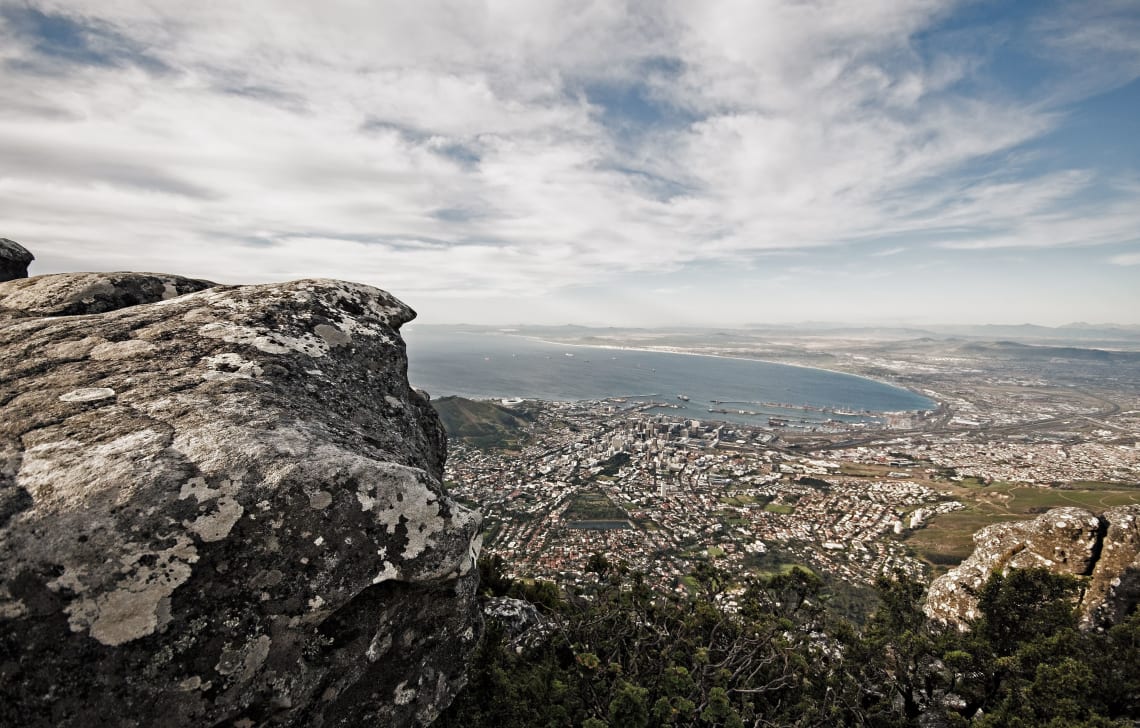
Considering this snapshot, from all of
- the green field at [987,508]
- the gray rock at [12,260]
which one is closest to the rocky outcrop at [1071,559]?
the green field at [987,508]

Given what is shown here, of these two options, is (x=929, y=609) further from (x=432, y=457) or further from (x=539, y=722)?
(x=432, y=457)

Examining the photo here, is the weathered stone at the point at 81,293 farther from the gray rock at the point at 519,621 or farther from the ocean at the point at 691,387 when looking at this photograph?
the ocean at the point at 691,387

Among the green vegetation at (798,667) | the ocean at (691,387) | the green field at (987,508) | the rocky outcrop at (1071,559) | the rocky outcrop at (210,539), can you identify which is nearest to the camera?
the rocky outcrop at (210,539)

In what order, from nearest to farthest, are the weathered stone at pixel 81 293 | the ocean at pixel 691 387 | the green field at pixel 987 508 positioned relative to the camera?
the weathered stone at pixel 81 293 < the green field at pixel 987 508 < the ocean at pixel 691 387

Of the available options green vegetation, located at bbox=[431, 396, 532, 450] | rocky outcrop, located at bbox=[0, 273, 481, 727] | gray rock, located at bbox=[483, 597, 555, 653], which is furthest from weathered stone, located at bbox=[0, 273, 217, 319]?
green vegetation, located at bbox=[431, 396, 532, 450]

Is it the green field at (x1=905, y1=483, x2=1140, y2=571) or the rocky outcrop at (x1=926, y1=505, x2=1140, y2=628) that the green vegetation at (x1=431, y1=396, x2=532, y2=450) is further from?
the rocky outcrop at (x1=926, y1=505, x2=1140, y2=628)

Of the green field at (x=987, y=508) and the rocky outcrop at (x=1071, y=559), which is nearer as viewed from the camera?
the rocky outcrop at (x=1071, y=559)

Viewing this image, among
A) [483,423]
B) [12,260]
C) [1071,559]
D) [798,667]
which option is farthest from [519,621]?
[483,423]
